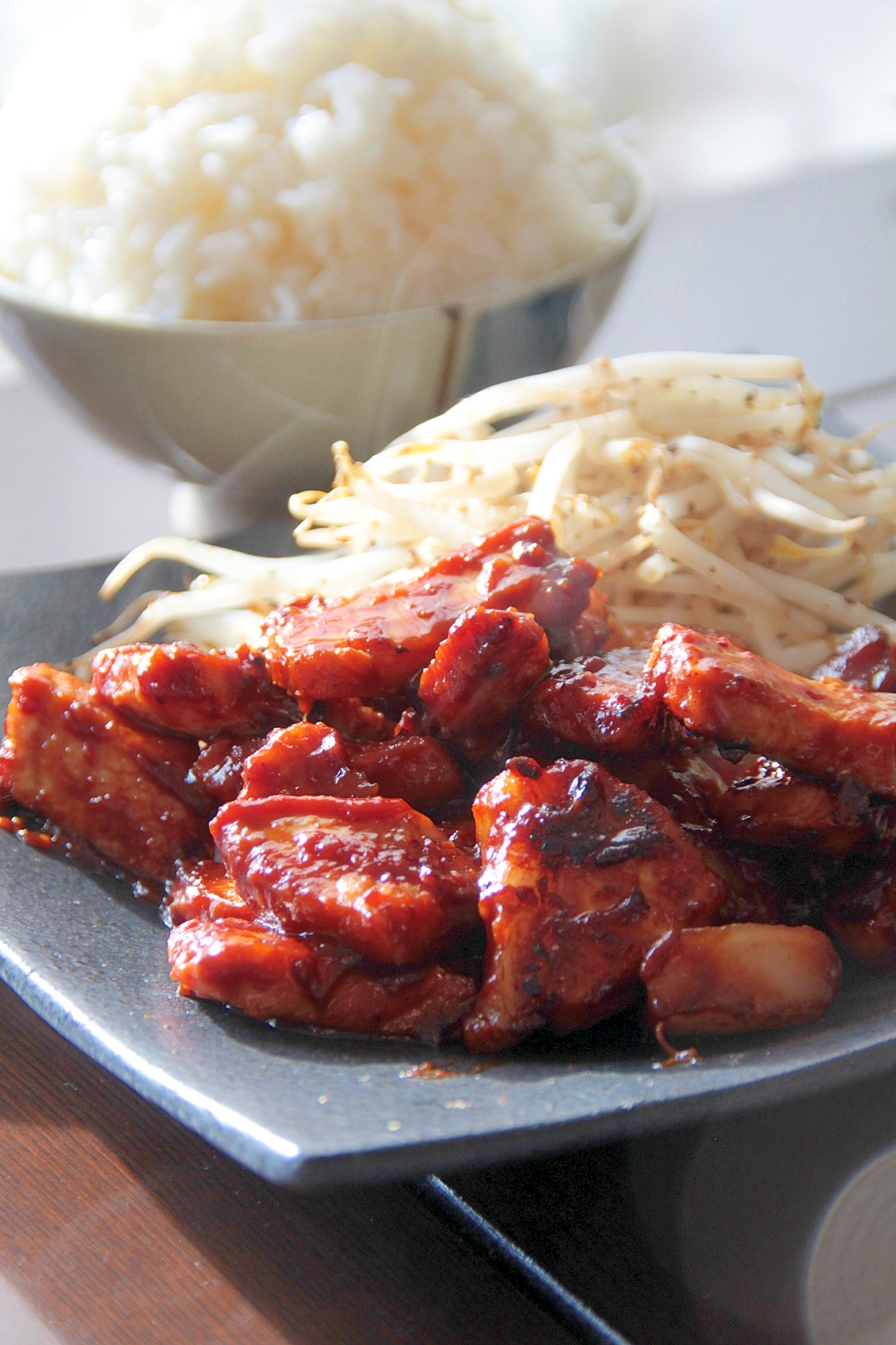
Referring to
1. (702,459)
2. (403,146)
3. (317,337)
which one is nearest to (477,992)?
(702,459)

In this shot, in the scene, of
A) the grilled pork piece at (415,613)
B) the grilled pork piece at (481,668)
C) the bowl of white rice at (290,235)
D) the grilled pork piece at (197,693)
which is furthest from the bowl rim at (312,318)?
the grilled pork piece at (481,668)

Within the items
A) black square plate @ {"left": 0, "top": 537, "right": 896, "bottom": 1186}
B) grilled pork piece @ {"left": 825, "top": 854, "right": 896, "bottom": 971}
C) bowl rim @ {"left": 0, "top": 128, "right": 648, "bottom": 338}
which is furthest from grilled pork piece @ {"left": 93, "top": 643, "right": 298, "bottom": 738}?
bowl rim @ {"left": 0, "top": 128, "right": 648, "bottom": 338}

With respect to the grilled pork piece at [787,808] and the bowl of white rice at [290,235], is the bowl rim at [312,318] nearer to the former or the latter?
the bowl of white rice at [290,235]

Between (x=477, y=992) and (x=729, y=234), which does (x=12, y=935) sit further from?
(x=729, y=234)

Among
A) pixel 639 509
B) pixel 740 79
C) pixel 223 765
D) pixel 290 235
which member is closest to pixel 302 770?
pixel 223 765

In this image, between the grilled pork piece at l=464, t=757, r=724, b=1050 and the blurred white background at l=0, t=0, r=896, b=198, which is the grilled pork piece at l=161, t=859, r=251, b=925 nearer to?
the grilled pork piece at l=464, t=757, r=724, b=1050

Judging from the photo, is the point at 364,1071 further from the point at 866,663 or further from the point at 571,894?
the point at 866,663

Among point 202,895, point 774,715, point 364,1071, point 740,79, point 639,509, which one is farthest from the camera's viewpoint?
point 740,79
